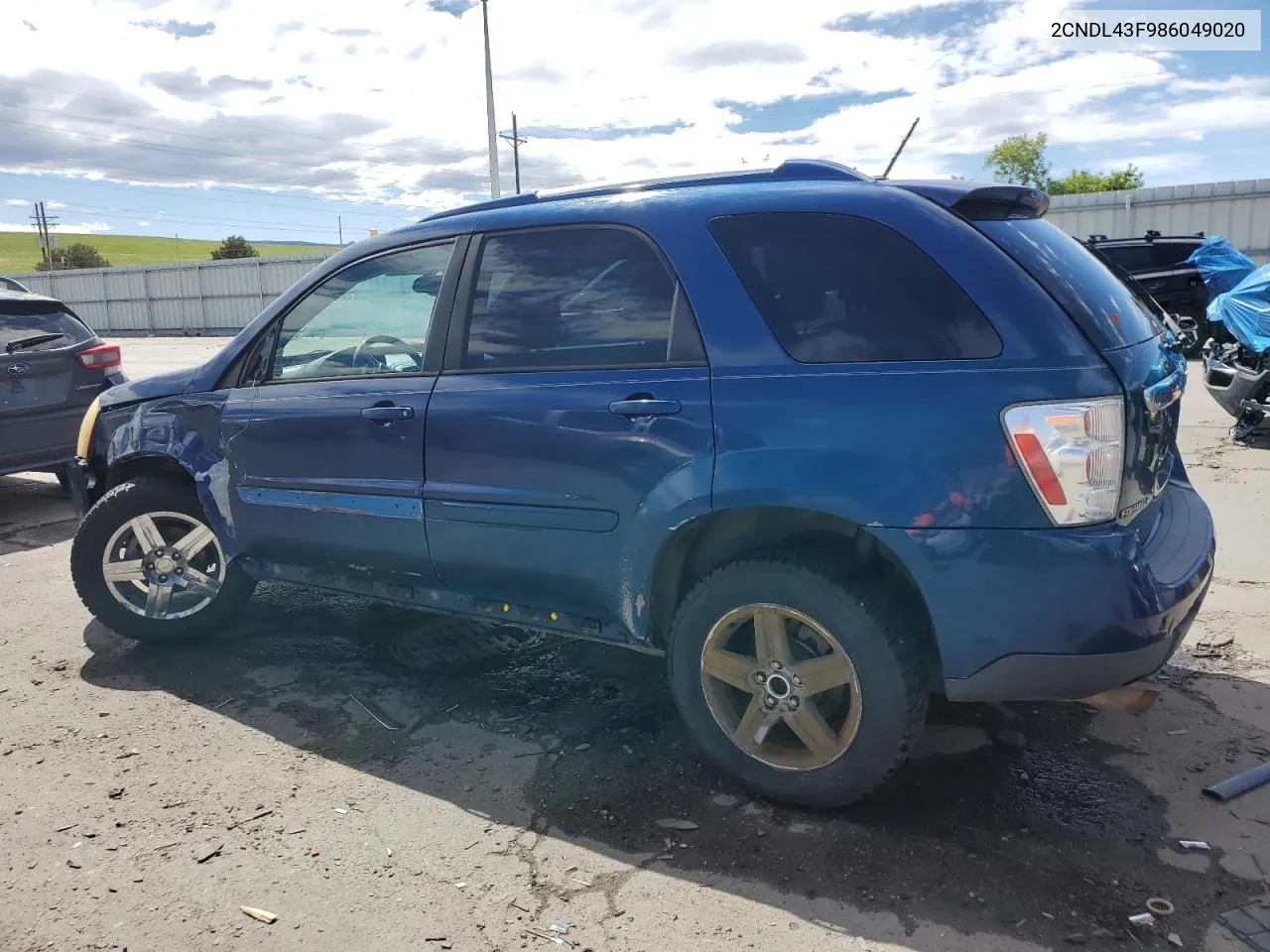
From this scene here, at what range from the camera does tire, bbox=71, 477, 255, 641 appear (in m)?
4.44

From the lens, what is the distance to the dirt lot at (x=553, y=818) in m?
2.52

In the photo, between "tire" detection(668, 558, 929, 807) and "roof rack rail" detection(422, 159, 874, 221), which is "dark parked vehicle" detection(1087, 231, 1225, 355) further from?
"tire" detection(668, 558, 929, 807)

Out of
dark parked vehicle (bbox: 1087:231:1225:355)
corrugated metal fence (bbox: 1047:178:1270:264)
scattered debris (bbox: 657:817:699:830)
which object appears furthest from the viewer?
corrugated metal fence (bbox: 1047:178:1270:264)

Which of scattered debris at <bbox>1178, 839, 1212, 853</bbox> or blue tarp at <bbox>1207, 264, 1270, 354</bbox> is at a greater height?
blue tarp at <bbox>1207, 264, 1270, 354</bbox>

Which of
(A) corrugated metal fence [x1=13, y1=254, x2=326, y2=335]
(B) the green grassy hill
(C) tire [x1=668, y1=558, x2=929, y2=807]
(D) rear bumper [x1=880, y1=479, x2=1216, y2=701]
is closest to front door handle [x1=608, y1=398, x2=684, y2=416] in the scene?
(C) tire [x1=668, y1=558, x2=929, y2=807]

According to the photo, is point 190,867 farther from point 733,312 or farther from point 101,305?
point 101,305

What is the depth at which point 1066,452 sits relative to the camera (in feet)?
8.17

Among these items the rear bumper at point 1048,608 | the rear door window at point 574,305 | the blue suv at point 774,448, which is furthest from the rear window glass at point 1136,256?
the rear bumper at point 1048,608

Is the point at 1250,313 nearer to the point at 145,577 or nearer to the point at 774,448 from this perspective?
the point at 774,448

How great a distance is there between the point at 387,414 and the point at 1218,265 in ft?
Answer: 45.4

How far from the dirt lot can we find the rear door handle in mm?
1115

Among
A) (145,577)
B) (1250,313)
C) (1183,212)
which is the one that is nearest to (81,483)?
(145,577)

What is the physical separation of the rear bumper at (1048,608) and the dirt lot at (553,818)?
513 millimetres

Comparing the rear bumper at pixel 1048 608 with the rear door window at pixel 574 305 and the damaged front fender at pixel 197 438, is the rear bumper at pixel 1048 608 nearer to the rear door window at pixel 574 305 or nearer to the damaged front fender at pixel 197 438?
the rear door window at pixel 574 305
